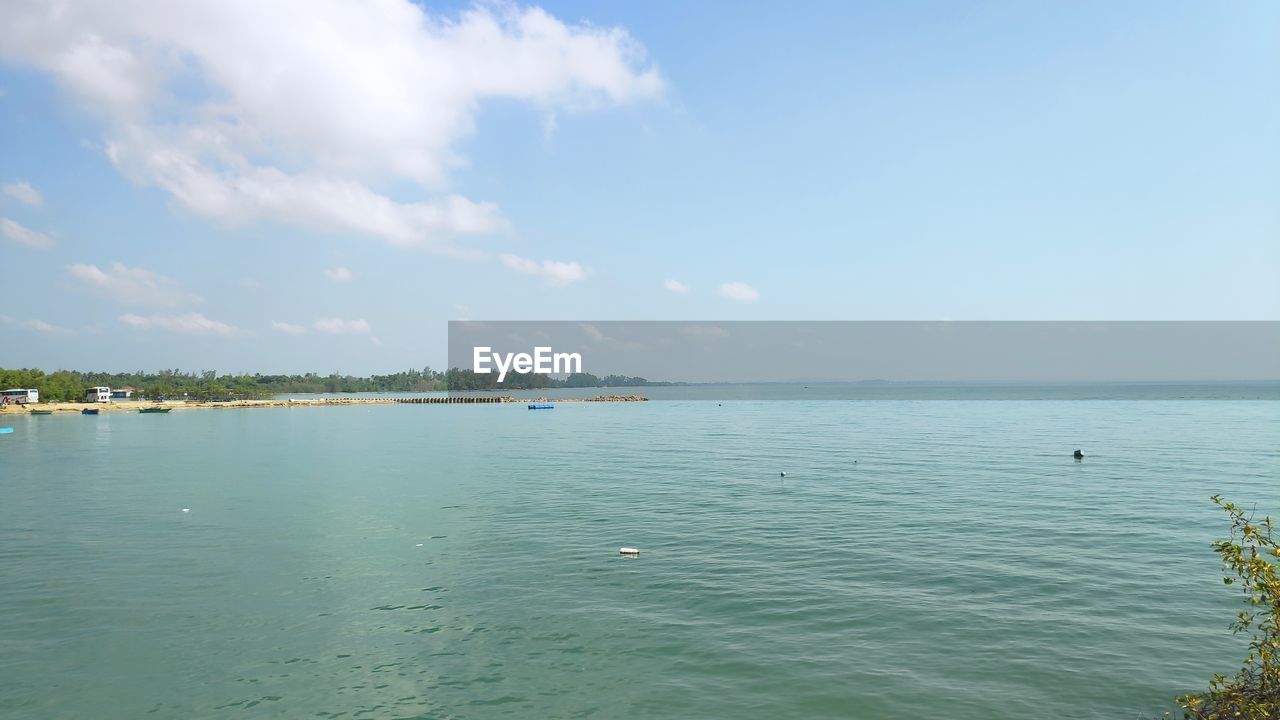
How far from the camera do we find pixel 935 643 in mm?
16219

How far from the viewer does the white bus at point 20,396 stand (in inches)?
6058

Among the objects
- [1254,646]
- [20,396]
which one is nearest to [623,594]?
[1254,646]

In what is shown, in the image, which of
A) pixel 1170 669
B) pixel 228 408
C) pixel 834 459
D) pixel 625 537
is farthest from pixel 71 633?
pixel 228 408

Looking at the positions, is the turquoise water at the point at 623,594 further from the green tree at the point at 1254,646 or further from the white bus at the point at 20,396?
the white bus at the point at 20,396

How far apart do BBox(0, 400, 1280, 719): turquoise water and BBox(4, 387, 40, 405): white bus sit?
14056 cm

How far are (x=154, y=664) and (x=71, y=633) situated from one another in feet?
12.9

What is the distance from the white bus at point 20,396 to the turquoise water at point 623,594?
461ft

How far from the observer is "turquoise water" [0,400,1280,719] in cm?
1425

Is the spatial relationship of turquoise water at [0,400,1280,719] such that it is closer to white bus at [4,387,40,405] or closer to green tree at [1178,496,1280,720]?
green tree at [1178,496,1280,720]

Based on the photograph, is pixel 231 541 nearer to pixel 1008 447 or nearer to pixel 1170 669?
pixel 1170 669

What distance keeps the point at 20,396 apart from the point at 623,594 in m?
187

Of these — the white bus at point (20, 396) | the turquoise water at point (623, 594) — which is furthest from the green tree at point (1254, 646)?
the white bus at point (20, 396)

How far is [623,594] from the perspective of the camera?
66.6 ft

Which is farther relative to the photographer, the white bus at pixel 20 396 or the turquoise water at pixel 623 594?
the white bus at pixel 20 396
